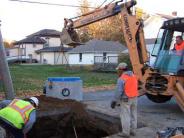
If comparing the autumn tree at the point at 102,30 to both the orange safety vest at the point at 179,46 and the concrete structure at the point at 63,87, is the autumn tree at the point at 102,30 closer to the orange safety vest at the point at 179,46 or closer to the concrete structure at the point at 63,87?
the concrete structure at the point at 63,87

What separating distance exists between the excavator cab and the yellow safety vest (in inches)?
305

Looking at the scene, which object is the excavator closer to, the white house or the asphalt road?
the asphalt road

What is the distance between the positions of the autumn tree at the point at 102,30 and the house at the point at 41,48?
5358 mm

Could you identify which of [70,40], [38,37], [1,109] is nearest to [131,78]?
[1,109]

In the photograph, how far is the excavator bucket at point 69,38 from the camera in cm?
1532

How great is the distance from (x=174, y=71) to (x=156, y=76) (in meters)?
Result: 0.64

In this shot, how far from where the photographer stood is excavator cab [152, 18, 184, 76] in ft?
43.4

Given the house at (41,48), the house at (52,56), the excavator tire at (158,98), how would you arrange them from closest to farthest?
the excavator tire at (158,98), the house at (52,56), the house at (41,48)

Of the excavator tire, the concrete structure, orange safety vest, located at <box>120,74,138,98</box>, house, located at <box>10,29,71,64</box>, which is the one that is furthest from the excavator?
house, located at <box>10,29,71,64</box>

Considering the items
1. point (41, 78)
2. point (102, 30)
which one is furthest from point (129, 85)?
point (102, 30)

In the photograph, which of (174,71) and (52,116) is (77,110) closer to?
(52,116)

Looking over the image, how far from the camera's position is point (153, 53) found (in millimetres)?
14609

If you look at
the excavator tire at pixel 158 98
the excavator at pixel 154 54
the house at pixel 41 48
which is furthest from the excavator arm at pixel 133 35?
the house at pixel 41 48

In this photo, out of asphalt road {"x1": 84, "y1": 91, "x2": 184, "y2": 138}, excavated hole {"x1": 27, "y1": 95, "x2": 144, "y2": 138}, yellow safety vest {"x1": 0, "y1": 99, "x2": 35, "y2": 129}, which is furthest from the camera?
excavated hole {"x1": 27, "y1": 95, "x2": 144, "y2": 138}
